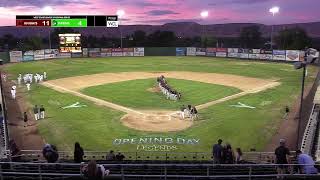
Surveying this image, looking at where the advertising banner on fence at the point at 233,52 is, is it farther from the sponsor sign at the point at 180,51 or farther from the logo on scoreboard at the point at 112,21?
the logo on scoreboard at the point at 112,21

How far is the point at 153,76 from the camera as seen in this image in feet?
190

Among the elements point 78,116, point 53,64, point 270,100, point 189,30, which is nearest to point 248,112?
point 270,100

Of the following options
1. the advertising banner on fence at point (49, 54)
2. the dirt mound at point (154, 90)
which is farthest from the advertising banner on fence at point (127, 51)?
the dirt mound at point (154, 90)

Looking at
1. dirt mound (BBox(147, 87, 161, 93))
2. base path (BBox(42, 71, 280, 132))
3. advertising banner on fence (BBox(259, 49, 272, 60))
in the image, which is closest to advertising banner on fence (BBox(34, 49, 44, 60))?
base path (BBox(42, 71, 280, 132))

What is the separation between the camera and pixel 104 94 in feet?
145

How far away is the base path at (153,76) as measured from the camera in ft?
105

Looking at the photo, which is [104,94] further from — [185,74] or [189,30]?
[189,30]

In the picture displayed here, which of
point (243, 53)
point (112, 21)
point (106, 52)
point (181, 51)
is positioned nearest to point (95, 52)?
point (106, 52)

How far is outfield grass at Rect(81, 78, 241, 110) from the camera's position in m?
38.9

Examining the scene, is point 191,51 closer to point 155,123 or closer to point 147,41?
point 147,41

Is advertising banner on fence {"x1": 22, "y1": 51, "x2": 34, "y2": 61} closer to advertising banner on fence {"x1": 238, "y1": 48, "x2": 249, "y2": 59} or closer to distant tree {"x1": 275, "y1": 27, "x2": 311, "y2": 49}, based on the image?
advertising banner on fence {"x1": 238, "y1": 48, "x2": 249, "y2": 59}
